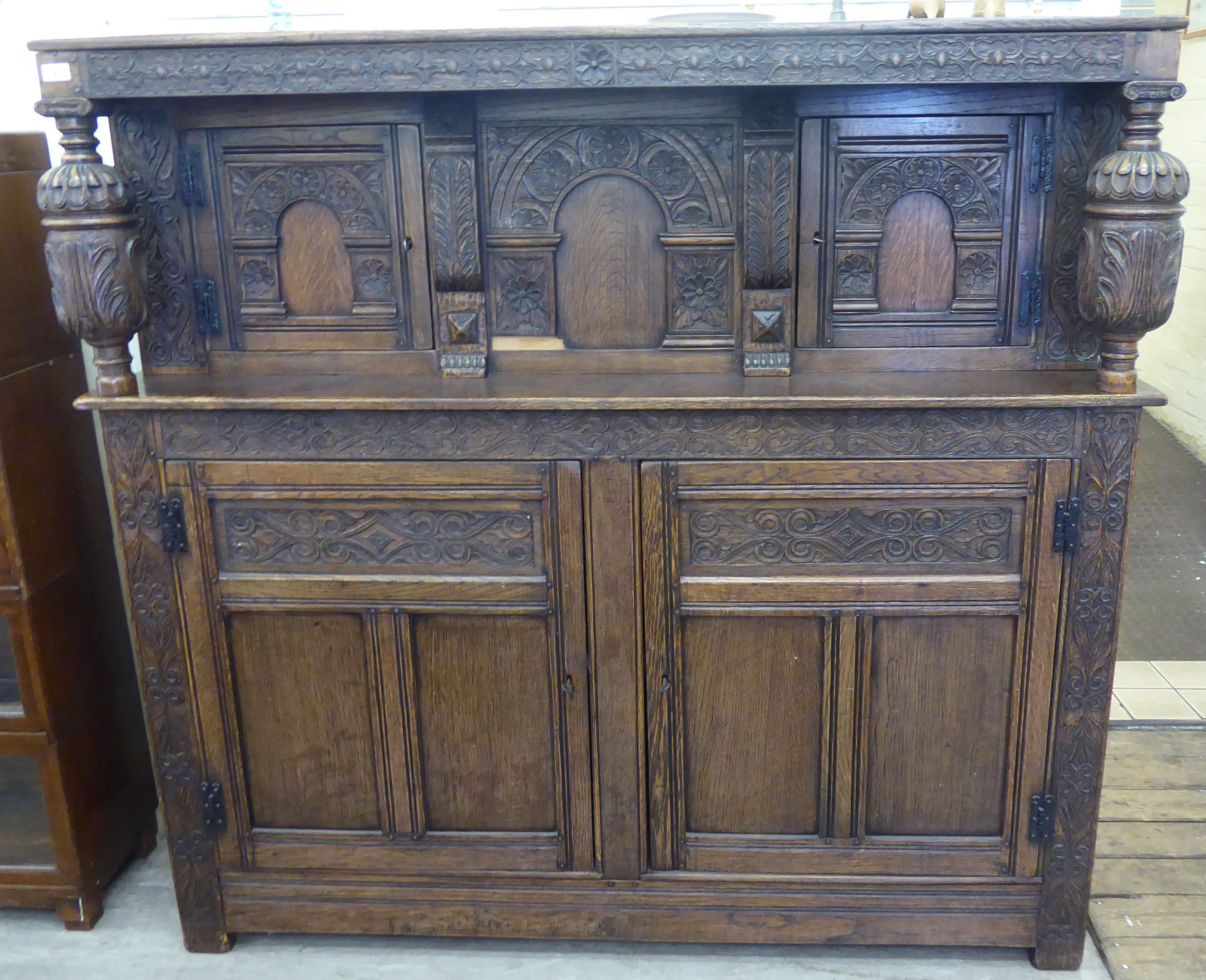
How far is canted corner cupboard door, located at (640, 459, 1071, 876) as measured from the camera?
214 cm

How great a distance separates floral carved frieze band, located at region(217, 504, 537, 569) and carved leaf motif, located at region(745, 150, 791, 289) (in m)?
0.71

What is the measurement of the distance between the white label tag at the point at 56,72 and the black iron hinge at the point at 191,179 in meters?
0.26

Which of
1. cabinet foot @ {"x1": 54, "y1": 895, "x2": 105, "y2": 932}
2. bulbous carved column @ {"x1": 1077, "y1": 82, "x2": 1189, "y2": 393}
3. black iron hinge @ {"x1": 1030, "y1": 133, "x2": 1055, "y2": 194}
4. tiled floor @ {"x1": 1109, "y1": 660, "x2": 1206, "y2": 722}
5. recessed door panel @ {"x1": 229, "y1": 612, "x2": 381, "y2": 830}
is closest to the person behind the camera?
bulbous carved column @ {"x1": 1077, "y1": 82, "x2": 1189, "y2": 393}

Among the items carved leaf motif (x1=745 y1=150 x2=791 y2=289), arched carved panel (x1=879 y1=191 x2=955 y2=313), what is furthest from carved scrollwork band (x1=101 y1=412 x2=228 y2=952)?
arched carved panel (x1=879 y1=191 x2=955 y2=313)

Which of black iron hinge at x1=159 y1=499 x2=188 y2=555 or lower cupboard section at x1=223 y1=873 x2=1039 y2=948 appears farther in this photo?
lower cupboard section at x1=223 y1=873 x2=1039 y2=948

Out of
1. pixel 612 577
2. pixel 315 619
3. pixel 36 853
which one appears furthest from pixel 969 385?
pixel 36 853

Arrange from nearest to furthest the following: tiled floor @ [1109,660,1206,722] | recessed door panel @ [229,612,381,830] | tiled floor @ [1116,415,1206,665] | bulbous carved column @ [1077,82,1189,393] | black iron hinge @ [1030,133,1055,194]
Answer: bulbous carved column @ [1077,82,1189,393] → black iron hinge @ [1030,133,1055,194] → recessed door panel @ [229,612,381,830] → tiled floor @ [1109,660,1206,722] → tiled floor @ [1116,415,1206,665]

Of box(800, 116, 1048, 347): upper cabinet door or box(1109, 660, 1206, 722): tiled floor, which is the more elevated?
box(800, 116, 1048, 347): upper cabinet door

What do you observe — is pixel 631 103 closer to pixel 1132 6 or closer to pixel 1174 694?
pixel 1174 694

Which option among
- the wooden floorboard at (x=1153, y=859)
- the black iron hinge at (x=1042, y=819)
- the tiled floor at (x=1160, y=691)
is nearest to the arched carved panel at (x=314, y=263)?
the black iron hinge at (x=1042, y=819)

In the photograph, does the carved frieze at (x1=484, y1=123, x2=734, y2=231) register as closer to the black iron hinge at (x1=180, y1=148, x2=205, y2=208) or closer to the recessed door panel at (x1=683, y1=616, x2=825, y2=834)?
the black iron hinge at (x1=180, y1=148, x2=205, y2=208)

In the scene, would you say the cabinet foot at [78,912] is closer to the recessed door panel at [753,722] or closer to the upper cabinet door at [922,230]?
the recessed door panel at [753,722]

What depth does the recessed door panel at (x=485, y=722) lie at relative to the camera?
226cm

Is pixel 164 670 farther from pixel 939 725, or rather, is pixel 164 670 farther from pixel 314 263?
pixel 939 725
